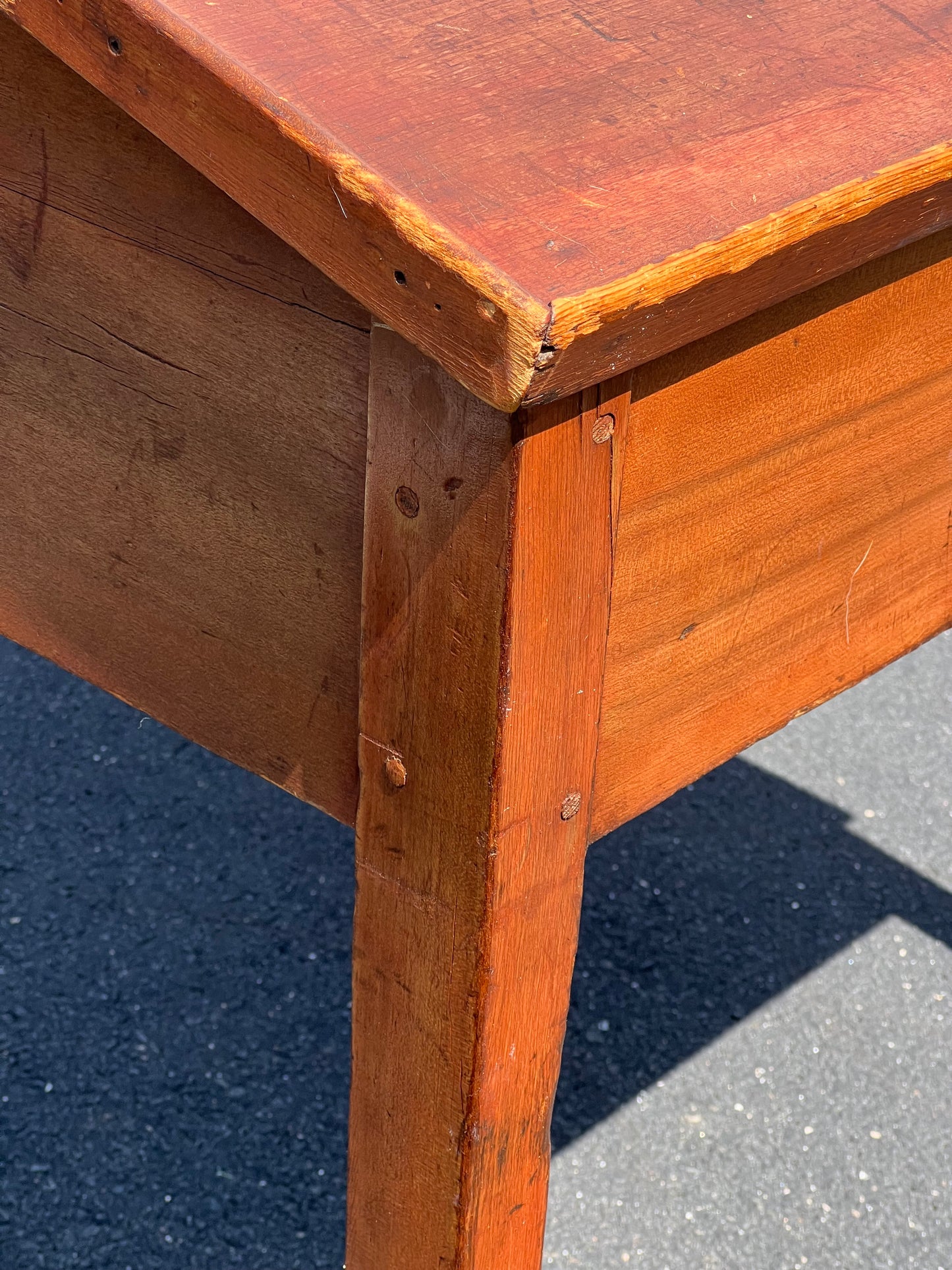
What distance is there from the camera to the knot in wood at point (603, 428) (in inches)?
20.9

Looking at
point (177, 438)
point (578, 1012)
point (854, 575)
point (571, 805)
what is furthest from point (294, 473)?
point (578, 1012)

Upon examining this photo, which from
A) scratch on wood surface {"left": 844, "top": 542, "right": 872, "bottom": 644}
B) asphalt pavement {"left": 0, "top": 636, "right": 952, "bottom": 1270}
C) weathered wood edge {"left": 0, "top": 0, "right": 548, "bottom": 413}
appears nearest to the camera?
weathered wood edge {"left": 0, "top": 0, "right": 548, "bottom": 413}

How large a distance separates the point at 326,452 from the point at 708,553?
168 millimetres

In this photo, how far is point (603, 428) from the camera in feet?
1.75

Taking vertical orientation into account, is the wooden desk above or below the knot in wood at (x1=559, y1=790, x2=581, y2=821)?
above

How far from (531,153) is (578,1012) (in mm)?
1157

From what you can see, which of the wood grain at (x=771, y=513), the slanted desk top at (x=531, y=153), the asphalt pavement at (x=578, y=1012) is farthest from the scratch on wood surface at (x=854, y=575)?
the asphalt pavement at (x=578, y=1012)

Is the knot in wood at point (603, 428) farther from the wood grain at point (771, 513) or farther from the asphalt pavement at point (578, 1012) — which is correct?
the asphalt pavement at point (578, 1012)

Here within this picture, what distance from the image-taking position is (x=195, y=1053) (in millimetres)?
1434

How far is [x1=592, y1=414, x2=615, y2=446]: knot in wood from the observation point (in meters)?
0.53

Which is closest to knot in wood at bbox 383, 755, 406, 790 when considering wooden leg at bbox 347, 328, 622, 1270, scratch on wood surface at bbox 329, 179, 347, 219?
wooden leg at bbox 347, 328, 622, 1270

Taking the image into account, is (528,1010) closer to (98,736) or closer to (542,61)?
(542,61)

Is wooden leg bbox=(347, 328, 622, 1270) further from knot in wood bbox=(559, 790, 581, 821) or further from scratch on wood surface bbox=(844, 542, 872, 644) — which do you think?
scratch on wood surface bbox=(844, 542, 872, 644)

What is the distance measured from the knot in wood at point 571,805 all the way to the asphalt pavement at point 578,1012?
775mm
